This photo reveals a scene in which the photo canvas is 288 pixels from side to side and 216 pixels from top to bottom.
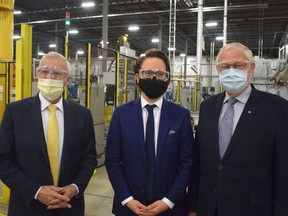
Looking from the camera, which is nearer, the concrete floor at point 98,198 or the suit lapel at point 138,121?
the suit lapel at point 138,121

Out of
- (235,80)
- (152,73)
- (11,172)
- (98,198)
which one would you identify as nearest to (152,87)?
(152,73)

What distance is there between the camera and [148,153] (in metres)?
2.04

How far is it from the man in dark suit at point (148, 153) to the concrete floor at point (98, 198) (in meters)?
2.26

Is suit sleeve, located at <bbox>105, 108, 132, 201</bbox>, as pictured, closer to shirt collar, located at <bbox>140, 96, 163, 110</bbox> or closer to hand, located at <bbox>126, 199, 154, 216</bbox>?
hand, located at <bbox>126, 199, 154, 216</bbox>

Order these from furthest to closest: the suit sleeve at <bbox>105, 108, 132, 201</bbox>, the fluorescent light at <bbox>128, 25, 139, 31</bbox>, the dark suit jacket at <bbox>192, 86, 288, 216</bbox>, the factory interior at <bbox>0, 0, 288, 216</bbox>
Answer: the fluorescent light at <bbox>128, 25, 139, 31</bbox>, the factory interior at <bbox>0, 0, 288, 216</bbox>, the suit sleeve at <bbox>105, 108, 132, 201</bbox>, the dark suit jacket at <bbox>192, 86, 288, 216</bbox>

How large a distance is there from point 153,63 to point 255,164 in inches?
37.1

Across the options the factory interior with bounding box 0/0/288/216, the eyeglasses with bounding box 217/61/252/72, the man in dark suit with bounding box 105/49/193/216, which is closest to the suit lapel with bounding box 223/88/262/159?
the eyeglasses with bounding box 217/61/252/72

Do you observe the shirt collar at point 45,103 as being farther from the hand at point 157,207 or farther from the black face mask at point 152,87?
the hand at point 157,207

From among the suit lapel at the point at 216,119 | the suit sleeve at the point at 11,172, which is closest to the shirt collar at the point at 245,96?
the suit lapel at the point at 216,119

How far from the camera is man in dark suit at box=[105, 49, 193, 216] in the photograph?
6.65 feet

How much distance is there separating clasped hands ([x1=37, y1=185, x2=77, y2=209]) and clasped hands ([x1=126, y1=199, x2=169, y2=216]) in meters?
0.42

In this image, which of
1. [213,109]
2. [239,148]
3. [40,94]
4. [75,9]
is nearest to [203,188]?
[239,148]

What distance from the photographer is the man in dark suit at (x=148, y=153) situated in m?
2.03

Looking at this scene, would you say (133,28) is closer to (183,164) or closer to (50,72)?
(50,72)
